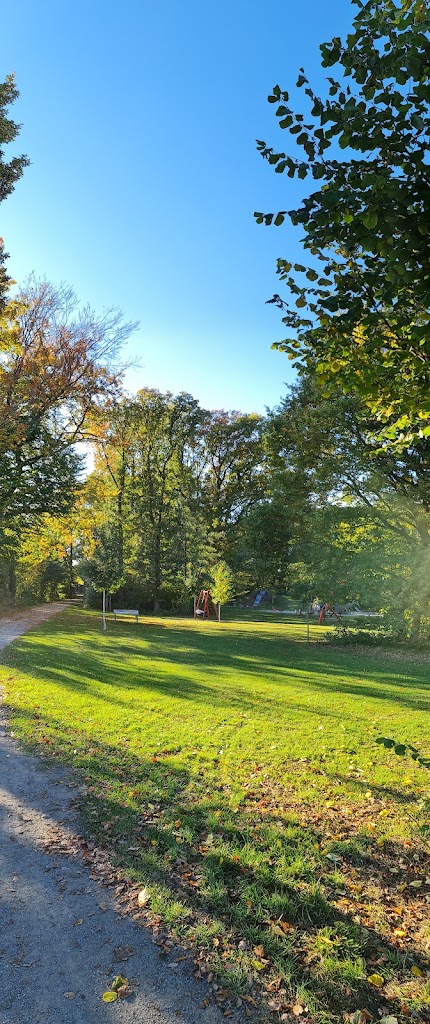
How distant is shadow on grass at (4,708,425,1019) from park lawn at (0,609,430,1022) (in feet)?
0.04

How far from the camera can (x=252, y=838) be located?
3.95m

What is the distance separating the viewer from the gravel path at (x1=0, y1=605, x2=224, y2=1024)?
7.81 ft

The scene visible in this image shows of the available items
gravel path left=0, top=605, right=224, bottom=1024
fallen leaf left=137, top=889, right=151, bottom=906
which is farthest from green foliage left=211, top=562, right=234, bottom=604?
fallen leaf left=137, top=889, right=151, bottom=906

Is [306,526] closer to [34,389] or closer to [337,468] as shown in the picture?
[337,468]

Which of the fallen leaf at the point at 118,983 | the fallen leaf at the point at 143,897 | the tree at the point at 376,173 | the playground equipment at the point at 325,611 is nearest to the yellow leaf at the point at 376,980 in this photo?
the fallen leaf at the point at 118,983

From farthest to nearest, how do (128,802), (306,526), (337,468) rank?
(306,526), (337,468), (128,802)

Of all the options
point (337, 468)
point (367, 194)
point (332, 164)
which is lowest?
point (367, 194)

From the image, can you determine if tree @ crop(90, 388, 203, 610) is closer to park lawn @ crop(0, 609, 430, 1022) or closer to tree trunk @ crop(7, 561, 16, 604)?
tree trunk @ crop(7, 561, 16, 604)

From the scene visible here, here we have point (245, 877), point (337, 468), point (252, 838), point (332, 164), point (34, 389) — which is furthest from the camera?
point (337, 468)

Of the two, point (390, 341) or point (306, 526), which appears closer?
point (390, 341)

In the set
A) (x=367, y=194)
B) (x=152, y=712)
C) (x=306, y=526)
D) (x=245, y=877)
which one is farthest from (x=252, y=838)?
(x=306, y=526)

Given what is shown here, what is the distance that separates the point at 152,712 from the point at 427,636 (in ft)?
43.4

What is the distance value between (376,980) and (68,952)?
1.67 m

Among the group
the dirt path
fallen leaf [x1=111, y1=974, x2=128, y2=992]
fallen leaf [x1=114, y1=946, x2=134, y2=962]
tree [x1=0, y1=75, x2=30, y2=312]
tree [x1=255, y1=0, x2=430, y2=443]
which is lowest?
the dirt path
